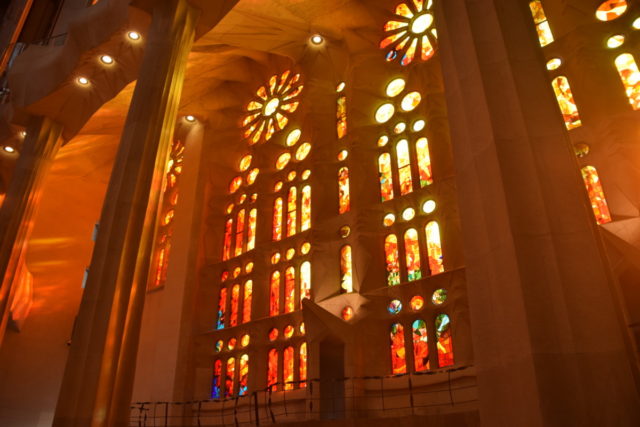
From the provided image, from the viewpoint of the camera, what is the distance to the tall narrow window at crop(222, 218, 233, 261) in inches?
713

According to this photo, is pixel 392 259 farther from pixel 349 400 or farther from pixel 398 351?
pixel 349 400

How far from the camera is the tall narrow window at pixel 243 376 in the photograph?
14992 mm

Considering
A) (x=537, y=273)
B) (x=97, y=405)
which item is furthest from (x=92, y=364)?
(x=537, y=273)

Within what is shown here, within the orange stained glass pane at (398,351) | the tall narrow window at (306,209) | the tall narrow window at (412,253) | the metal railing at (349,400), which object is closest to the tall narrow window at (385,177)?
the tall narrow window at (412,253)

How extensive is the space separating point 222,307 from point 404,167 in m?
7.45

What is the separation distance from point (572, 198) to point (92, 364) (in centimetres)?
741

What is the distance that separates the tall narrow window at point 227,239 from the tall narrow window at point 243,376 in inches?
150

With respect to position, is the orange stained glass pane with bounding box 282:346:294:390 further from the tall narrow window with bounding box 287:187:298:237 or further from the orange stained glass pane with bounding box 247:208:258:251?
the orange stained glass pane with bounding box 247:208:258:251

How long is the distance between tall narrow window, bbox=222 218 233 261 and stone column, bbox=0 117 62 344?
19.2 feet

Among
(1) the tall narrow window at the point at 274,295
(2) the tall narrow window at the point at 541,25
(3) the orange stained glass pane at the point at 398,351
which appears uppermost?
(2) the tall narrow window at the point at 541,25

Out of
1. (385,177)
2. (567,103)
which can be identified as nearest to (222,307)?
(385,177)

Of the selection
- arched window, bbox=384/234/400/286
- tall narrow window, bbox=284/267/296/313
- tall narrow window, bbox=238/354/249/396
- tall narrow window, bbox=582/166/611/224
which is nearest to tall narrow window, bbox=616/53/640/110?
tall narrow window, bbox=582/166/611/224

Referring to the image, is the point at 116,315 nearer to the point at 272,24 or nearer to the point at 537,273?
the point at 537,273

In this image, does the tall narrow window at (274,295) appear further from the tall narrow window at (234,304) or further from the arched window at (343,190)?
the arched window at (343,190)
